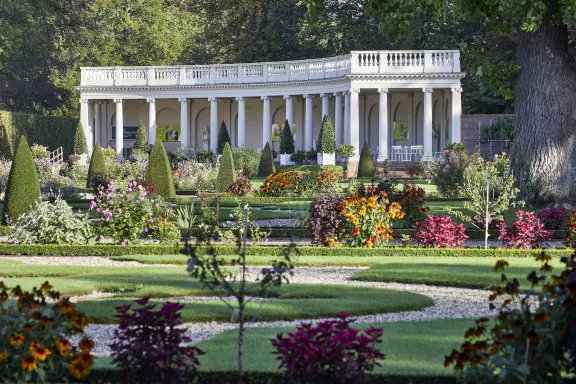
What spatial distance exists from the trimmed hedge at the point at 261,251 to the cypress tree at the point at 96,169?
47.2ft

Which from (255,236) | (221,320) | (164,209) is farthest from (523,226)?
(221,320)

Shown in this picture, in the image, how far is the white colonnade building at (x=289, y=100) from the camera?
46875 millimetres

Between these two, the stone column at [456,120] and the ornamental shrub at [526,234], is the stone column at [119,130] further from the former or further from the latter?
the ornamental shrub at [526,234]

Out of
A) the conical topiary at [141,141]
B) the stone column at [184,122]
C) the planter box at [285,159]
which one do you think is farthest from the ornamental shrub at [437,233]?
the stone column at [184,122]

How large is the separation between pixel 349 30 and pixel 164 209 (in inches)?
1413

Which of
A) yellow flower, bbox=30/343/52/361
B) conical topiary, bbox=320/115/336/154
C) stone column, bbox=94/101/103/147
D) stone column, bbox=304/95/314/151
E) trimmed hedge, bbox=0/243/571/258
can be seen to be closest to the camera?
yellow flower, bbox=30/343/52/361

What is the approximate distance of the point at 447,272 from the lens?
14406 millimetres

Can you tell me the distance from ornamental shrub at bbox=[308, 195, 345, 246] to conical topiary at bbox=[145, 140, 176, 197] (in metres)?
10.4

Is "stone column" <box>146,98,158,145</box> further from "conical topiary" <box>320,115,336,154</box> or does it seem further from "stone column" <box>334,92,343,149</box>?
"conical topiary" <box>320,115,336,154</box>

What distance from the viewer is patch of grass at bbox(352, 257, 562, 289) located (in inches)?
538

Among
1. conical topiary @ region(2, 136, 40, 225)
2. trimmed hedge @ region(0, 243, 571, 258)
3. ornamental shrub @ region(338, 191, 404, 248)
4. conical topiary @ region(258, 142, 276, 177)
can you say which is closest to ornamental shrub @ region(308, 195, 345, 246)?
ornamental shrub @ region(338, 191, 404, 248)

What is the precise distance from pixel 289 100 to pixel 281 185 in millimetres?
23897

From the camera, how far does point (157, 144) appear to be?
92.8 ft

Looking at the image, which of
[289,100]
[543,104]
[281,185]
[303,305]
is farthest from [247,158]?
[303,305]
